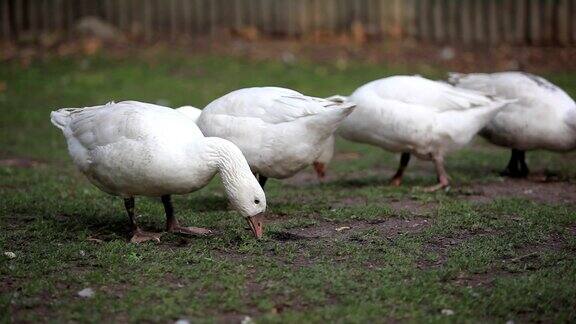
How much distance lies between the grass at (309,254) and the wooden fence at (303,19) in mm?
6925

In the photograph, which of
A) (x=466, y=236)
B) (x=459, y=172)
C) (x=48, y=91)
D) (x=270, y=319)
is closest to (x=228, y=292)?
(x=270, y=319)

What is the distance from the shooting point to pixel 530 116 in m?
9.13

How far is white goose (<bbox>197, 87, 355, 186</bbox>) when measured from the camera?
7316mm

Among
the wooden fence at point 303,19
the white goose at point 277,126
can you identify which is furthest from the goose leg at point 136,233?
the wooden fence at point 303,19

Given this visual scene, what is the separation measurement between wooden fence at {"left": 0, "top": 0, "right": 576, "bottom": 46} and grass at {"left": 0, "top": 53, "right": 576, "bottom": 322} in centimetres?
692

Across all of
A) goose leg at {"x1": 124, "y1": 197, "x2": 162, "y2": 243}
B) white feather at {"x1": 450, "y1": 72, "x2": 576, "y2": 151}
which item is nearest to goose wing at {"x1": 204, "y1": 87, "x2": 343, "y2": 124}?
goose leg at {"x1": 124, "y1": 197, "x2": 162, "y2": 243}

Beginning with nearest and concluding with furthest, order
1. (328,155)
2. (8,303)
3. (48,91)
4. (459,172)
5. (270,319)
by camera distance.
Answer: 1. (270,319)
2. (8,303)
3. (328,155)
4. (459,172)
5. (48,91)

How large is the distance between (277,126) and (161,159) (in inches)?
55.4

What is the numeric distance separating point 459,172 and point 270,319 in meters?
5.67

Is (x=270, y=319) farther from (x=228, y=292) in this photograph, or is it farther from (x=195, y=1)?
(x=195, y=1)

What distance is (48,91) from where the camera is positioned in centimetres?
1495

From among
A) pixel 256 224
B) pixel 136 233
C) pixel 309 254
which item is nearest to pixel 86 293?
pixel 136 233

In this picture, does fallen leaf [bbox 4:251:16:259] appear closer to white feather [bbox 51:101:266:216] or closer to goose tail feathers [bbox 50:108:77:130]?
white feather [bbox 51:101:266:216]

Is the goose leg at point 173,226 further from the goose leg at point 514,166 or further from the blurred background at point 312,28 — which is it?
the blurred background at point 312,28
